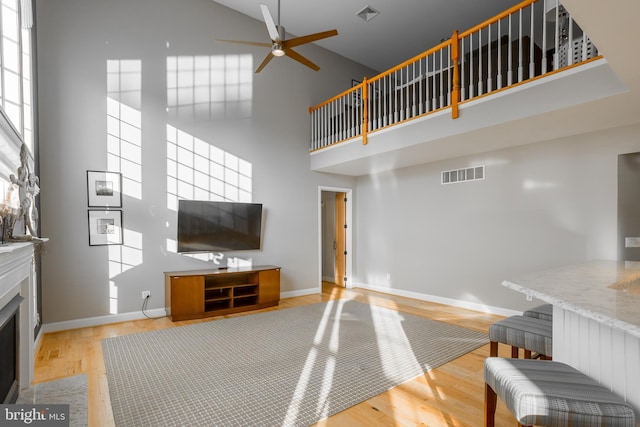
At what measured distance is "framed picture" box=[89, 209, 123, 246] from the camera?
172 inches

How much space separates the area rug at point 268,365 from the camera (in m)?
2.39

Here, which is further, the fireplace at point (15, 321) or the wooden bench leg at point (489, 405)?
the fireplace at point (15, 321)

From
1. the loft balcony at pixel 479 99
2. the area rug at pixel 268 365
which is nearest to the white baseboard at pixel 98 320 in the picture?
the area rug at pixel 268 365

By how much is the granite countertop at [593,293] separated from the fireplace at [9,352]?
2.88 m

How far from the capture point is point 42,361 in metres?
3.27

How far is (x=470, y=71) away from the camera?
12.5ft

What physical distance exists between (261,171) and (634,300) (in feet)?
16.9

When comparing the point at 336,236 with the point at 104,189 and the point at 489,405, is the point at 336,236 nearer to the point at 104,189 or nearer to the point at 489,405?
the point at 104,189

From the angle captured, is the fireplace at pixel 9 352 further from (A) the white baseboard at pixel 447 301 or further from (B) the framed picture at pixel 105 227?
(A) the white baseboard at pixel 447 301

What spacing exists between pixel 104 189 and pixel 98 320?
1.71 meters

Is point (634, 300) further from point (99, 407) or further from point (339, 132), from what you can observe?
point (339, 132)

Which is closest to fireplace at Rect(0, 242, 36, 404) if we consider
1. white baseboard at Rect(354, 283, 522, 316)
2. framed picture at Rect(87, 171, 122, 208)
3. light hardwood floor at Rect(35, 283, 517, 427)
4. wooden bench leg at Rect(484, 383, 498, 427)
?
light hardwood floor at Rect(35, 283, 517, 427)

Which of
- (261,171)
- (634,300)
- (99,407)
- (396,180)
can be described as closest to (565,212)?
(396,180)

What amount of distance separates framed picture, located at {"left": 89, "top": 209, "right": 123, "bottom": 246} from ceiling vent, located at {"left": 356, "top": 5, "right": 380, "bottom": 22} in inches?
190
